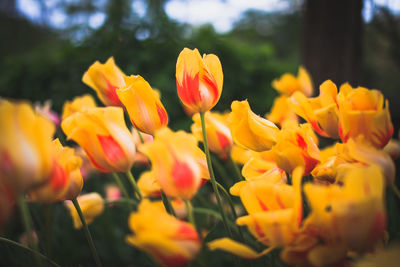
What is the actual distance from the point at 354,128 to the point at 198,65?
24 cm

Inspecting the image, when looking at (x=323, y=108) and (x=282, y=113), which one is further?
(x=282, y=113)

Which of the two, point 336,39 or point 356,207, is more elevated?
point 336,39

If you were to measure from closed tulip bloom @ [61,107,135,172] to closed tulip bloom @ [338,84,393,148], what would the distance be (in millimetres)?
302

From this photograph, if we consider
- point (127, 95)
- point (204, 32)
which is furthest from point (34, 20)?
point (127, 95)

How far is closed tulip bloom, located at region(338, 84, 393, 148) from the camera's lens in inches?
16.9

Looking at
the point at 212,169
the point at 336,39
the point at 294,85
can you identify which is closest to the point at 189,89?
the point at 212,169

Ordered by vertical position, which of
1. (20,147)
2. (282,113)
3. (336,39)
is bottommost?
(282,113)

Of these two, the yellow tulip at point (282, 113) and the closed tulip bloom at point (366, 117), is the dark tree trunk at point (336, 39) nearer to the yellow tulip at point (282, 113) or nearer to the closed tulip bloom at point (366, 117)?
the yellow tulip at point (282, 113)

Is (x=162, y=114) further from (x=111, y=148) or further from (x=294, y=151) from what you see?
(x=294, y=151)

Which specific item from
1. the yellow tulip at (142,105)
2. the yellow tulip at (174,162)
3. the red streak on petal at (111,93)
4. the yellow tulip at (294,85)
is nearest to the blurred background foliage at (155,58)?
the yellow tulip at (294,85)

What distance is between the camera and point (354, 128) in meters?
0.44

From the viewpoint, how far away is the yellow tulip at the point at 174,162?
35 cm

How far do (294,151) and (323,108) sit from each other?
0.31 ft

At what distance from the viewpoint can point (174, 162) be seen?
1.16 feet
